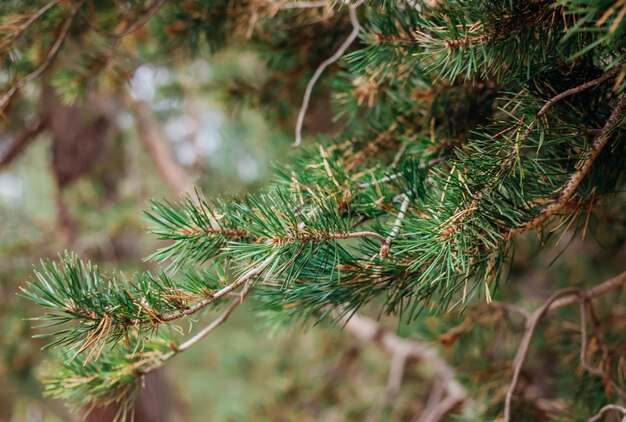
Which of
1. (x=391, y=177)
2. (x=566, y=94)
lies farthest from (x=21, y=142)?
(x=566, y=94)

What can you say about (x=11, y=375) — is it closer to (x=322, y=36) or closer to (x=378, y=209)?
(x=322, y=36)

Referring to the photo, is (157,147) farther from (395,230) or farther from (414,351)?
(395,230)

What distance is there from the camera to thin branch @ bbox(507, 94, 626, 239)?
0.70 metres

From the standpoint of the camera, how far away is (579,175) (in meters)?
0.72

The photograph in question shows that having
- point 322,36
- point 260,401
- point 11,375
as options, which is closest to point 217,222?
point 322,36

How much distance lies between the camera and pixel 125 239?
2.71 metres

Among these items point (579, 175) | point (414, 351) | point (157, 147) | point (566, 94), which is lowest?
point (414, 351)

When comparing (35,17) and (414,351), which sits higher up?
(35,17)

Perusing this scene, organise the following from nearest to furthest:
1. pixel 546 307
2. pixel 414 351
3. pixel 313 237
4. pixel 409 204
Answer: pixel 313 237
pixel 409 204
pixel 546 307
pixel 414 351

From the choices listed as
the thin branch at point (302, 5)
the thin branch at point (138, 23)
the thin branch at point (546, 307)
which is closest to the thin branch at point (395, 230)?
the thin branch at point (546, 307)

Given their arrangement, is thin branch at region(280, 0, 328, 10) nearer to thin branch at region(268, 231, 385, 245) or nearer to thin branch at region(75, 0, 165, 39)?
thin branch at region(75, 0, 165, 39)

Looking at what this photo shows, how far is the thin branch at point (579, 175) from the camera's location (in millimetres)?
695

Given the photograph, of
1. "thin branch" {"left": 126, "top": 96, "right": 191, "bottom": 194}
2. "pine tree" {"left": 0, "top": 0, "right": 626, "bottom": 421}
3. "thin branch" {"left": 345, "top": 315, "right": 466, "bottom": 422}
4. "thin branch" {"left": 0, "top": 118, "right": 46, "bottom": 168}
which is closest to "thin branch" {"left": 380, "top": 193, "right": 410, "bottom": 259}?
"pine tree" {"left": 0, "top": 0, "right": 626, "bottom": 421}

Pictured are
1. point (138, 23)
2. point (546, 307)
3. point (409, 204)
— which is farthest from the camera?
point (138, 23)
